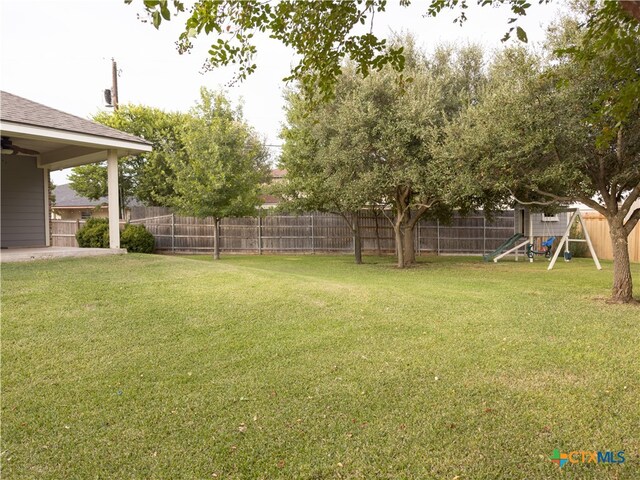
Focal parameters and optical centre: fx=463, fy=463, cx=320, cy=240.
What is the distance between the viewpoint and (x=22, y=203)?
40.8 feet

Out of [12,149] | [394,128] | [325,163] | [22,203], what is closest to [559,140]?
[394,128]

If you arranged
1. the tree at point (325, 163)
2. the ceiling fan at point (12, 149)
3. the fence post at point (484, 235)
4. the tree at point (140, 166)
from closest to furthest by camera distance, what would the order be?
the ceiling fan at point (12, 149) < the tree at point (325, 163) < the fence post at point (484, 235) < the tree at point (140, 166)

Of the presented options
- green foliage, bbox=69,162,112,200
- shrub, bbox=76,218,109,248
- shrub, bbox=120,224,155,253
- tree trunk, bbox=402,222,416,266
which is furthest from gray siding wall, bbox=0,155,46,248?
tree trunk, bbox=402,222,416,266

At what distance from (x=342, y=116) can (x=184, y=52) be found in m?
8.69

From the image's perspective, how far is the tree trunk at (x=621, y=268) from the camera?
7898mm

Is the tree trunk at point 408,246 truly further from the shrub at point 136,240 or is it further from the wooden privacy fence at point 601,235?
the shrub at point 136,240

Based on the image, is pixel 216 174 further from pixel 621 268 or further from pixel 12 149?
pixel 621 268

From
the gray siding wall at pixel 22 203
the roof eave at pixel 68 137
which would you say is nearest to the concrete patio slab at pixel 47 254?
the roof eave at pixel 68 137

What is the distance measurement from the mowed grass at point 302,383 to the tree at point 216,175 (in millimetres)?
9278

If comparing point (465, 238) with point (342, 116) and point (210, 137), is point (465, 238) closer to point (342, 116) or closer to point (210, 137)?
point (342, 116)

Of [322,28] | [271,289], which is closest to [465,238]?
[271,289]

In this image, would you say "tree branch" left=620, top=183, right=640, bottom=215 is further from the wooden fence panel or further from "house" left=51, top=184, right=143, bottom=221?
"house" left=51, top=184, right=143, bottom=221

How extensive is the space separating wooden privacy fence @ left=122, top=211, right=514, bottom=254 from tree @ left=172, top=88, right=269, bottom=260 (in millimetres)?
2172

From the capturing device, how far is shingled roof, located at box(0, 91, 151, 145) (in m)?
9.42
